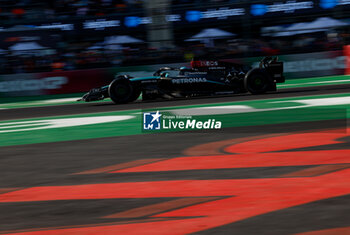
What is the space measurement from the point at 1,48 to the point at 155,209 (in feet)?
69.3

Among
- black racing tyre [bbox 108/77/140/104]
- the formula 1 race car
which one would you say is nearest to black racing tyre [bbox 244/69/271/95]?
the formula 1 race car

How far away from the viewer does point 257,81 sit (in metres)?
13.2

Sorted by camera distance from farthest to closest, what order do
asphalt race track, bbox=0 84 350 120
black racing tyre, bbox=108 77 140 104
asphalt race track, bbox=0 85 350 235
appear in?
1. black racing tyre, bbox=108 77 140 104
2. asphalt race track, bbox=0 84 350 120
3. asphalt race track, bbox=0 85 350 235

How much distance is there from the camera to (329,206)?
13.0 ft

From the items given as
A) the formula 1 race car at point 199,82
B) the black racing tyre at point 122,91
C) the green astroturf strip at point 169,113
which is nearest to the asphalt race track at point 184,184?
the green astroturf strip at point 169,113

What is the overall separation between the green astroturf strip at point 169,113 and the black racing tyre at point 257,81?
1.28 metres

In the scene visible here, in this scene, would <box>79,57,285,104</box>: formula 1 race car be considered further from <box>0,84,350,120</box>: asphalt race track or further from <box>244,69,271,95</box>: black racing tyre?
<box>0,84,350,120</box>: asphalt race track

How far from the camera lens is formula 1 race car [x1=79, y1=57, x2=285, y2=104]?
12.8 m

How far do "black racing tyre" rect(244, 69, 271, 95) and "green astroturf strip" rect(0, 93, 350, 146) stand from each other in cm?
128

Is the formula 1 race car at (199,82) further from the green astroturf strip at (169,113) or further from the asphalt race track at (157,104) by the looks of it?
the green astroturf strip at (169,113)

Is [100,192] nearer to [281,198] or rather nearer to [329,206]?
[281,198]

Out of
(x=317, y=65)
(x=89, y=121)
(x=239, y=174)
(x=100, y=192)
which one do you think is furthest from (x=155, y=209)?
(x=317, y=65)

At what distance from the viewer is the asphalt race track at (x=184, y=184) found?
150 inches

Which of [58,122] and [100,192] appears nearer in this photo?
[100,192]
